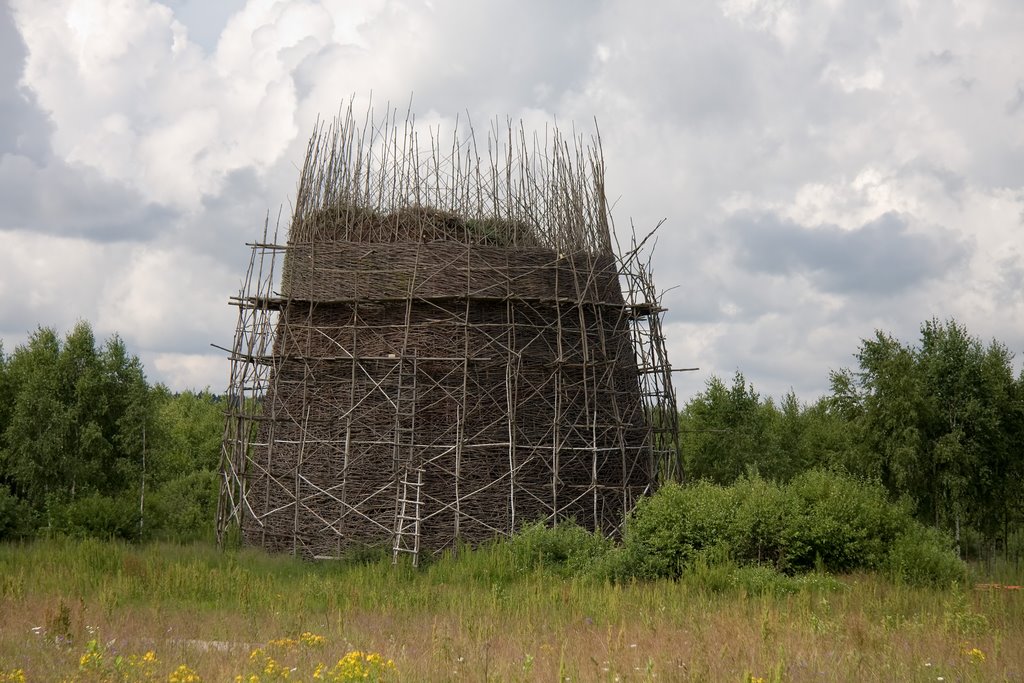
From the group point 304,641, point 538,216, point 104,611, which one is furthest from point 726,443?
point 304,641

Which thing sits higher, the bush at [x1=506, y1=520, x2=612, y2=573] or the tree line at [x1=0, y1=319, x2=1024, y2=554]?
the tree line at [x1=0, y1=319, x2=1024, y2=554]

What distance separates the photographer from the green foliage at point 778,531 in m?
19.0

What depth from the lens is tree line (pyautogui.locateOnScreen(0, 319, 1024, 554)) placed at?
2958 centimetres

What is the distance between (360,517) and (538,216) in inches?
344

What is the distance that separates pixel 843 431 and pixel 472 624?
79.4 ft

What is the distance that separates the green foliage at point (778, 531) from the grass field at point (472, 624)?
3.25 feet

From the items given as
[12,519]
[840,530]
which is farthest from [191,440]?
[840,530]

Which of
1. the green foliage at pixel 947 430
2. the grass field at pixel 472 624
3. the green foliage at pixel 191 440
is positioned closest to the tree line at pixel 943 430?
the green foliage at pixel 947 430

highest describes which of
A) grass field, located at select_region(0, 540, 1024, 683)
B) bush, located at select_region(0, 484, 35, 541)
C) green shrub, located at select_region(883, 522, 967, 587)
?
bush, located at select_region(0, 484, 35, 541)

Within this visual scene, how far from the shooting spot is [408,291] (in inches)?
957

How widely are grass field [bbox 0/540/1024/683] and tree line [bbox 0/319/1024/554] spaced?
800 centimetres

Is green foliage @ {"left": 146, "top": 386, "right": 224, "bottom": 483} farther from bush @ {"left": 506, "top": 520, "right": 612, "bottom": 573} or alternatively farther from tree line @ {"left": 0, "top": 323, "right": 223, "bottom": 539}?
bush @ {"left": 506, "top": 520, "right": 612, "bottom": 573}

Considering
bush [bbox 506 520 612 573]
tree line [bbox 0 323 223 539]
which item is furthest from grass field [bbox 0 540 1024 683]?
tree line [bbox 0 323 223 539]

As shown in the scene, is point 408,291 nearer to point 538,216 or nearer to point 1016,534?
point 538,216
